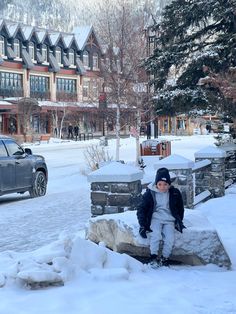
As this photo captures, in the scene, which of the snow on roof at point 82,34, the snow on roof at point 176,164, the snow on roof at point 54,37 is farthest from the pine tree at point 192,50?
the snow on roof at point 82,34

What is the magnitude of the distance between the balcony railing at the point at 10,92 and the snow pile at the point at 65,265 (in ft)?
159

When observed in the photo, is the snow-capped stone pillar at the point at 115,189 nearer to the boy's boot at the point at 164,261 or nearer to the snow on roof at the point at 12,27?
the boy's boot at the point at 164,261

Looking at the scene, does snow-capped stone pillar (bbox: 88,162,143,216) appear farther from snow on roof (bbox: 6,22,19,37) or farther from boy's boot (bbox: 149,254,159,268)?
snow on roof (bbox: 6,22,19,37)

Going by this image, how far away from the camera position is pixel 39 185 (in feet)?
48.8

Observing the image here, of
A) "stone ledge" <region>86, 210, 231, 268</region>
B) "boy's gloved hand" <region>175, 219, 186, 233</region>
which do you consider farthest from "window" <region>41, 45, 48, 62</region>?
"boy's gloved hand" <region>175, 219, 186, 233</region>

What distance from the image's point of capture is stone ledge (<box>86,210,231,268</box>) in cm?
645

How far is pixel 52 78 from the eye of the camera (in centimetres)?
5978

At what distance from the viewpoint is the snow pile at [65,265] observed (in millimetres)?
5359

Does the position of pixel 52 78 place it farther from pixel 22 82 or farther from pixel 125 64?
pixel 125 64

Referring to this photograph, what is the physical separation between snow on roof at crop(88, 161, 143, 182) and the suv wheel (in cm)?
631

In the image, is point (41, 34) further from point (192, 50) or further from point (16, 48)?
point (192, 50)

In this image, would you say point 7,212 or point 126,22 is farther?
point 126,22

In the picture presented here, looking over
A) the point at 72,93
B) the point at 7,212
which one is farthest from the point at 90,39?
the point at 7,212

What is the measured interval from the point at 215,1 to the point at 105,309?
13.6 m
